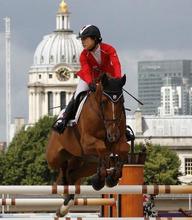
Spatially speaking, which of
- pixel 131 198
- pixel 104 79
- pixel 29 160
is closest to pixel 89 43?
pixel 104 79

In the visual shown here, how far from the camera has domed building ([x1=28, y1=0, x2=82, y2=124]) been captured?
595ft

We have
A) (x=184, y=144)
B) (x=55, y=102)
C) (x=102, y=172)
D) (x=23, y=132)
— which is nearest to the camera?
(x=102, y=172)

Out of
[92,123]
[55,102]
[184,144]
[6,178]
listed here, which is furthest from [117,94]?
[55,102]

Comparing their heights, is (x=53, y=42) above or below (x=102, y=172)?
above

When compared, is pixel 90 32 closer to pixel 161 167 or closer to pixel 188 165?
pixel 161 167

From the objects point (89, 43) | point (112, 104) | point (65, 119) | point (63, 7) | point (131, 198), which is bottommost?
point (131, 198)

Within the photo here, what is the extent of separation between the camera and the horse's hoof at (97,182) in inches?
680

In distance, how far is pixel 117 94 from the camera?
17.7 meters

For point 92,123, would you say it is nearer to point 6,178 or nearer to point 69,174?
point 69,174

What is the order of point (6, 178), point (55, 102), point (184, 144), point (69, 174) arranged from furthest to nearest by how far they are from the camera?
1. point (55, 102)
2. point (184, 144)
3. point (6, 178)
4. point (69, 174)

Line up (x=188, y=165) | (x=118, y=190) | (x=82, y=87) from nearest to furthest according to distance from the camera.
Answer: (x=118, y=190)
(x=82, y=87)
(x=188, y=165)

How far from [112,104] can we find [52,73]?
6525 inches

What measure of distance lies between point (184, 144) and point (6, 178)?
33845 millimetres

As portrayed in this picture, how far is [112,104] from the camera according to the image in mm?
17672
